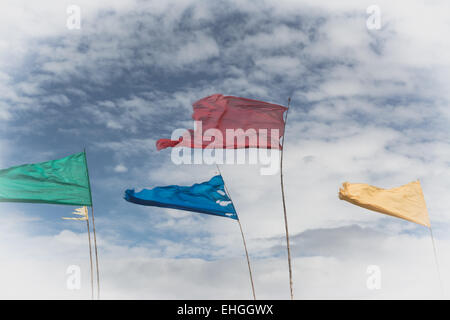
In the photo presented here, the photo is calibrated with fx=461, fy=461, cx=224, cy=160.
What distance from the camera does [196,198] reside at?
3125 cm

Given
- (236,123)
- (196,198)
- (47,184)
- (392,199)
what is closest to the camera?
(236,123)

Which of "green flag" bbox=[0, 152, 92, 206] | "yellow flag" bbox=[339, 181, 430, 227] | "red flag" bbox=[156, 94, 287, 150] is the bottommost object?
"yellow flag" bbox=[339, 181, 430, 227]

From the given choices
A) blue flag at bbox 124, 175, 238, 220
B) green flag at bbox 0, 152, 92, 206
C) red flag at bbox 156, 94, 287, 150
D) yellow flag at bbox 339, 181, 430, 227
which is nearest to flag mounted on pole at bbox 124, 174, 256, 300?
blue flag at bbox 124, 175, 238, 220

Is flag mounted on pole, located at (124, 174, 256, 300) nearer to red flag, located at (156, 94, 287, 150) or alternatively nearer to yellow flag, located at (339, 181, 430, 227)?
red flag, located at (156, 94, 287, 150)

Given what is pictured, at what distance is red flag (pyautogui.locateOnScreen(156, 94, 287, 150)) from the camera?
26.1 meters

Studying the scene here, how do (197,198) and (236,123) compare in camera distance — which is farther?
(197,198)

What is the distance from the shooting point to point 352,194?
92.6ft

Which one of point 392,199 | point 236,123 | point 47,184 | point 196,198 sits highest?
point 236,123

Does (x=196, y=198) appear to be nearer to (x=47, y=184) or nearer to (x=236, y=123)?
(x=236, y=123)

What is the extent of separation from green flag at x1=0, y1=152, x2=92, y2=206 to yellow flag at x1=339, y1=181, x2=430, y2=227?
16216 mm

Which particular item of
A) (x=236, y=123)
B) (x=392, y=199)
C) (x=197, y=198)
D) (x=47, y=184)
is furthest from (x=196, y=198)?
(x=392, y=199)

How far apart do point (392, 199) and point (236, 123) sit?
36.8 feet
